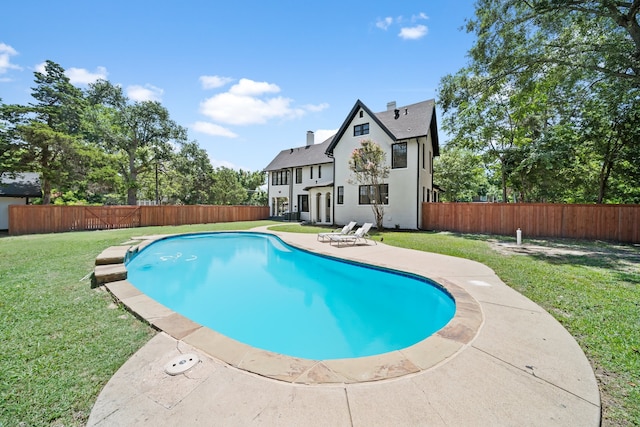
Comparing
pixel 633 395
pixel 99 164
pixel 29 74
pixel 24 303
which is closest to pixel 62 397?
pixel 24 303

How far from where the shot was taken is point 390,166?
17.0 m

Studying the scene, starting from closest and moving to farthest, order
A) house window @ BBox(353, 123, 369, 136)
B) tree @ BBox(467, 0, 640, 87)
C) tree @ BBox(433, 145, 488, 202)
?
tree @ BBox(467, 0, 640, 87)
house window @ BBox(353, 123, 369, 136)
tree @ BBox(433, 145, 488, 202)

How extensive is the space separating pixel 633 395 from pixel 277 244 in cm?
1186

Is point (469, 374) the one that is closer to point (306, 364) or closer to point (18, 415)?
point (306, 364)

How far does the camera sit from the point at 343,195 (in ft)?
62.9

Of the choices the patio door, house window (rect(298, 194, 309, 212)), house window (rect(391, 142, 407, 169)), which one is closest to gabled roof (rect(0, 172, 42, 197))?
house window (rect(298, 194, 309, 212))

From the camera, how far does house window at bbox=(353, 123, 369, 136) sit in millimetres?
17984

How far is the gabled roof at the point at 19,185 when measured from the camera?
58.3 ft

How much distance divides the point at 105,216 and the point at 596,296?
23.7 m

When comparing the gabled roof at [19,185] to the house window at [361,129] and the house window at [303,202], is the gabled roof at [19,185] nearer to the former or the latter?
the house window at [303,202]

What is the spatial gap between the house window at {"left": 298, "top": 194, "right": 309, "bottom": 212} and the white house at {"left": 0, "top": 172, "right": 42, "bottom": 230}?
19.4 metres

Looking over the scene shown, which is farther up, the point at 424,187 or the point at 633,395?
the point at 424,187

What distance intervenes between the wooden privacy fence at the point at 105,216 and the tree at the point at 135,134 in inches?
293

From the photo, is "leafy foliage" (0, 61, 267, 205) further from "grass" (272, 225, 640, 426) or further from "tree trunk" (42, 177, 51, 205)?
"grass" (272, 225, 640, 426)
